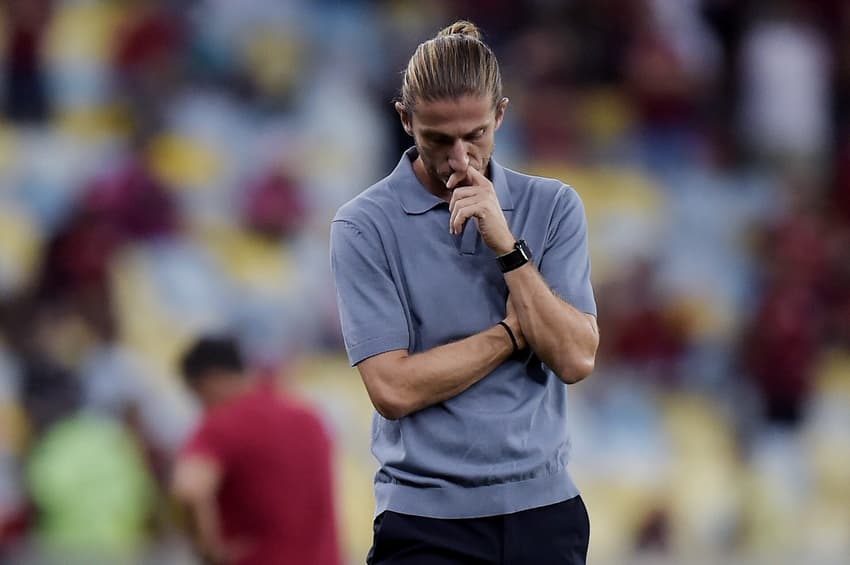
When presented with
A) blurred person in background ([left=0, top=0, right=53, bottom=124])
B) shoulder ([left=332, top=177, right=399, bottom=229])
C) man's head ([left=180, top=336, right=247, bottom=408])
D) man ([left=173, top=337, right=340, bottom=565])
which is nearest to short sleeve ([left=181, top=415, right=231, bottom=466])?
man ([left=173, top=337, right=340, bottom=565])

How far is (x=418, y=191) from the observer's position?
294 centimetres

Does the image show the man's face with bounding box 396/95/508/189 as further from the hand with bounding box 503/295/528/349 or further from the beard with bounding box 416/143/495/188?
the hand with bounding box 503/295/528/349

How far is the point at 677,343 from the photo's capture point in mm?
8453

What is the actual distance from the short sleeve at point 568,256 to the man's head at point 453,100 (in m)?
0.19

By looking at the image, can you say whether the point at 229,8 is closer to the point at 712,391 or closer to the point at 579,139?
the point at 579,139

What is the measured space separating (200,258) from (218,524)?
3.73 m

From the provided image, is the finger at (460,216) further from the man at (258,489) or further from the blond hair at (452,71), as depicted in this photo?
the man at (258,489)

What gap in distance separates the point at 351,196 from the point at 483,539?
6106 millimetres

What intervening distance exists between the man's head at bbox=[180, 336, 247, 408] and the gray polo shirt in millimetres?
2068

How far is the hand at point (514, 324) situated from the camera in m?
2.79

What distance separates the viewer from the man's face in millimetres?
2801

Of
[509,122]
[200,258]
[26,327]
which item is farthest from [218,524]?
[509,122]

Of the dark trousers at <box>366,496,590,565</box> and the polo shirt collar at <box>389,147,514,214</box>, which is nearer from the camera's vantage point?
the dark trousers at <box>366,496,590,565</box>

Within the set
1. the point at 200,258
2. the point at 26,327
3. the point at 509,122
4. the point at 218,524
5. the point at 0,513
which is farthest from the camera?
the point at 509,122
